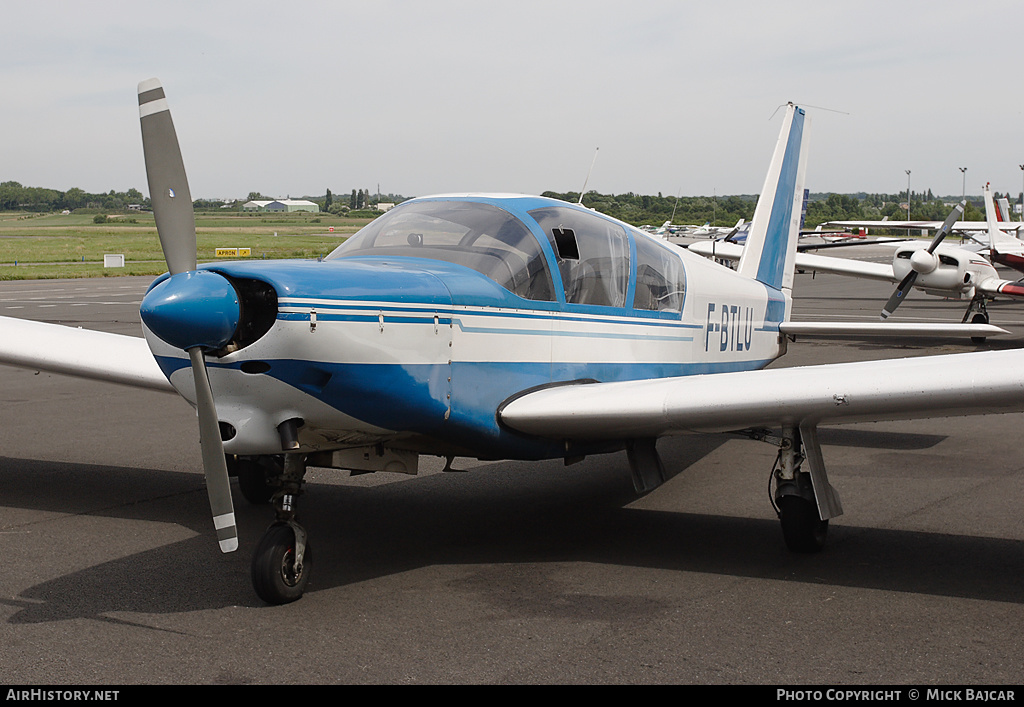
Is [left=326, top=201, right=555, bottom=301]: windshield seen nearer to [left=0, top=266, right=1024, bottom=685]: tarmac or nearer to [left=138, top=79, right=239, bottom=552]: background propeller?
[left=138, top=79, right=239, bottom=552]: background propeller

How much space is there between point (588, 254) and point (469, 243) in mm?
924

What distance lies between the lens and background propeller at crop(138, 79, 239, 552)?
442 cm

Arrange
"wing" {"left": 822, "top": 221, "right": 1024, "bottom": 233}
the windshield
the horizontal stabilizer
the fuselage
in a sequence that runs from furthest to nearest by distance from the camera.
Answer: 1. "wing" {"left": 822, "top": 221, "right": 1024, "bottom": 233}
2. the horizontal stabilizer
3. the windshield
4. the fuselage

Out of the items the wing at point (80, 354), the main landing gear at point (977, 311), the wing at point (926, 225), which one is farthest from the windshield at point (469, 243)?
the wing at point (926, 225)

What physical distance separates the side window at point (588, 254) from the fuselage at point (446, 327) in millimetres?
12

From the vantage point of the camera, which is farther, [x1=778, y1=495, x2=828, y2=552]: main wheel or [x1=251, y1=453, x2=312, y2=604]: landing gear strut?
[x1=778, y1=495, x2=828, y2=552]: main wheel

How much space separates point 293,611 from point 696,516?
305cm

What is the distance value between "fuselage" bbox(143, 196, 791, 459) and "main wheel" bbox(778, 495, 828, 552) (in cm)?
122

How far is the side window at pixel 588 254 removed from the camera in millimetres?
6066

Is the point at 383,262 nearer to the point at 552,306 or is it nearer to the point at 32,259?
the point at 552,306

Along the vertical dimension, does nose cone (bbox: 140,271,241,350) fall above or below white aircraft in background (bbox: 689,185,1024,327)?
above

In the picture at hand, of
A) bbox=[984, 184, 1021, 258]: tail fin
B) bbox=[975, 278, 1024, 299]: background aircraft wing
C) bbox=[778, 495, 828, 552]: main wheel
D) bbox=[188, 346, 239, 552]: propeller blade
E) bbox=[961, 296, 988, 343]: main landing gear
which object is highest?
bbox=[984, 184, 1021, 258]: tail fin

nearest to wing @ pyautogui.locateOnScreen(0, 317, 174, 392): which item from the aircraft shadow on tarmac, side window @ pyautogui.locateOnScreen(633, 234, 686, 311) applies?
the aircraft shadow on tarmac

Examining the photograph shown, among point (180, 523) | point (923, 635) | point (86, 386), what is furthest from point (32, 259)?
point (923, 635)
